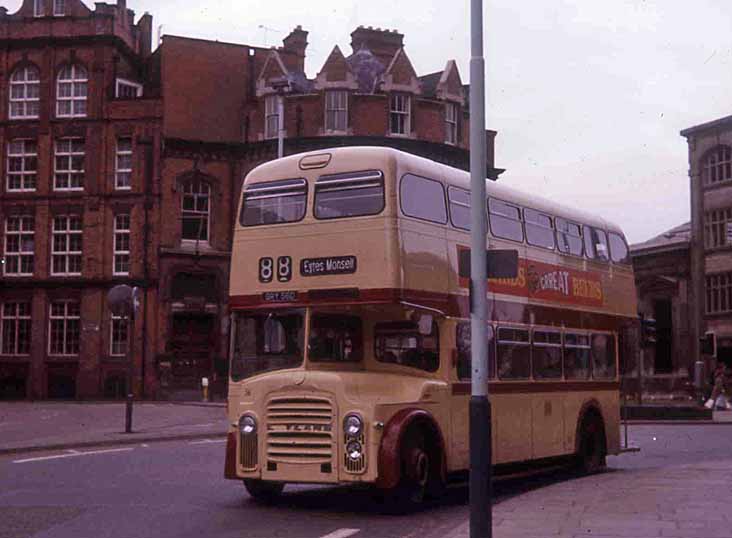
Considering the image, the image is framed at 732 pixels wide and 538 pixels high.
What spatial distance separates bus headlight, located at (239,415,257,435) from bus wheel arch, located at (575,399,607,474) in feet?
22.1

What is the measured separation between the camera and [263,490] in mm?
15398

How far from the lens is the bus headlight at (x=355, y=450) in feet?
45.7

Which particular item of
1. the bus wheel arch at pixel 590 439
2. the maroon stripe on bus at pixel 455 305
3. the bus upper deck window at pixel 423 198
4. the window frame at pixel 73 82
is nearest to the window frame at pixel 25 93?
the window frame at pixel 73 82

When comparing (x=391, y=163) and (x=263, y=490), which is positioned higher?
(x=391, y=163)

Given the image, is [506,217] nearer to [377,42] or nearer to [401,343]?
[401,343]

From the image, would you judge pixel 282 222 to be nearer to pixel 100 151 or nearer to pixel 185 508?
pixel 185 508

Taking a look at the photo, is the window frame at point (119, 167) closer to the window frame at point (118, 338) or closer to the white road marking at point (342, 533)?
the window frame at point (118, 338)

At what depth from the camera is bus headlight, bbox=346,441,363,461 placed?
13938mm

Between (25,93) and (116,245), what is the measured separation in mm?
8613

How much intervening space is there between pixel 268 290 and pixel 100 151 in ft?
140

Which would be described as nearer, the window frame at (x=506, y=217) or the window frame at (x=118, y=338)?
the window frame at (x=506, y=217)

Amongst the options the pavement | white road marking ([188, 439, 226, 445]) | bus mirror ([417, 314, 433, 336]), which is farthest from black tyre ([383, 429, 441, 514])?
white road marking ([188, 439, 226, 445])

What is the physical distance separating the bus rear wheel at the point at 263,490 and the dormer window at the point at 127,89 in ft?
142

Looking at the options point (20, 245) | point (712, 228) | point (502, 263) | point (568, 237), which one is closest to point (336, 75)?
point (20, 245)
